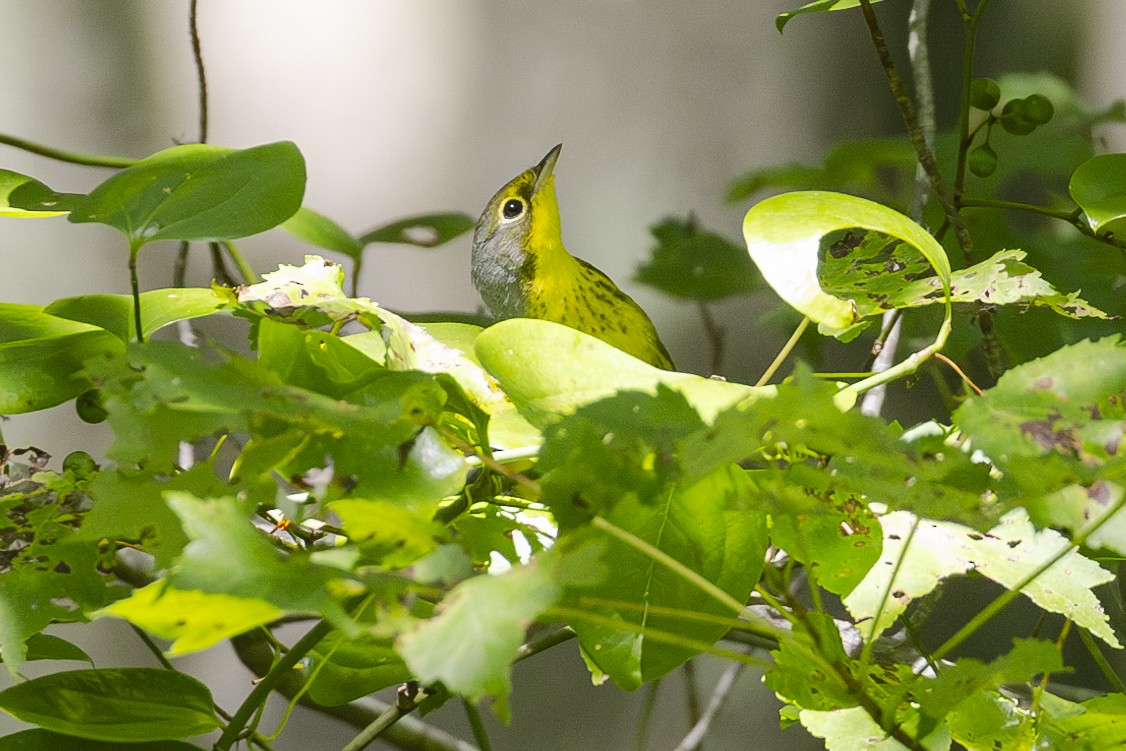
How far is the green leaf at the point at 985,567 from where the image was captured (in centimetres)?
32

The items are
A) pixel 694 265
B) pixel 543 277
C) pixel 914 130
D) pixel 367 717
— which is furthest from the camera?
pixel 694 265

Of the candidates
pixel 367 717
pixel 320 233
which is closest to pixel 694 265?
pixel 320 233

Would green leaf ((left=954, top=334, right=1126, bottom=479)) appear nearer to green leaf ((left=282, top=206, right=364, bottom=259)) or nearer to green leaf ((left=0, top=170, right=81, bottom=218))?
green leaf ((left=0, top=170, right=81, bottom=218))

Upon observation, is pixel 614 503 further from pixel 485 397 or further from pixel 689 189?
pixel 689 189

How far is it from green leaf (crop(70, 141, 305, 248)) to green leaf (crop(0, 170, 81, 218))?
3 cm

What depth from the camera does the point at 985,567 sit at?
321 millimetres

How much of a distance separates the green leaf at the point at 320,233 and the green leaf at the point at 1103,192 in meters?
0.53

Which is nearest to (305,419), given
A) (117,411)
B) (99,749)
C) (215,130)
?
(117,411)

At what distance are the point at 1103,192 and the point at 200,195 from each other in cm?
35

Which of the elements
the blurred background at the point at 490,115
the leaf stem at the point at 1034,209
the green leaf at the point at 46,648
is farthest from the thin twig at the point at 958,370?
the blurred background at the point at 490,115

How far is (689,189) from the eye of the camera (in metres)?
1.46

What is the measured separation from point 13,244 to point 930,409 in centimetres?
130

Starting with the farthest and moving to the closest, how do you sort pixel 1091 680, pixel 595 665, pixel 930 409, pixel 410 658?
pixel 930 409
pixel 1091 680
pixel 595 665
pixel 410 658

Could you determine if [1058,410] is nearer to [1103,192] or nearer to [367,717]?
[1103,192]
